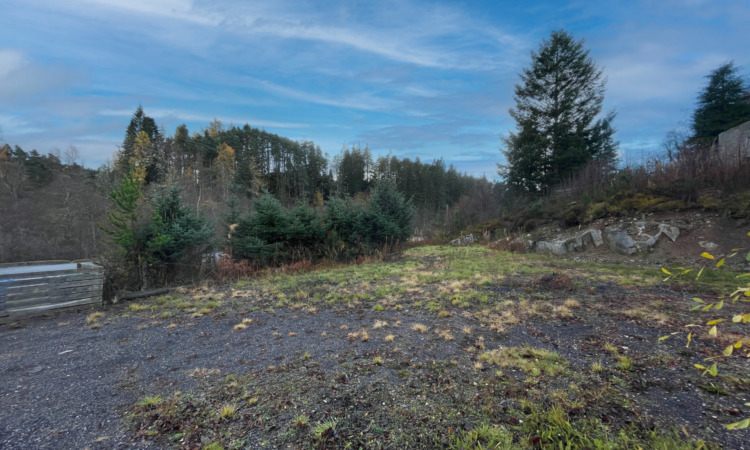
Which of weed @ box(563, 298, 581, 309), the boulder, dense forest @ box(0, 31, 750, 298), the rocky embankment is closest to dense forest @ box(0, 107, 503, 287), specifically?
dense forest @ box(0, 31, 750, 298)

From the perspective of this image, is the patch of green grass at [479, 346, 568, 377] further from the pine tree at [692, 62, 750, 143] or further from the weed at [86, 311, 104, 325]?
Result: the pine tree at [692, 62, 750, 143]

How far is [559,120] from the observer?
1697 cm

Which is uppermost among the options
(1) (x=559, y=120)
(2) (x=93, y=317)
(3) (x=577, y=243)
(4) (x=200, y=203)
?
(1) (x=559, y=120)

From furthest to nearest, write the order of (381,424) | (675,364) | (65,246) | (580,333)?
(65,246) → (580,333) → (675,364) → (381,424)

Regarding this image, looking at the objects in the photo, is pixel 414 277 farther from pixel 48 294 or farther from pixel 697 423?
pixel 48 294

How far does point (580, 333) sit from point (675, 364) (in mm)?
1005

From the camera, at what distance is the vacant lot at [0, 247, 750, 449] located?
2486 mm

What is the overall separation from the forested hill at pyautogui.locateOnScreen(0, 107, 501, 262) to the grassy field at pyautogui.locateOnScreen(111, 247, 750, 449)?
6074mm

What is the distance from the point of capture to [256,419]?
2.70 metres

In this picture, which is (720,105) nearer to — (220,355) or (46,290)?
(220,355)

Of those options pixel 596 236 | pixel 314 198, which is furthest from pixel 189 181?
pixel 596 236

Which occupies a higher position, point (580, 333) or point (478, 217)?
point (478, 217)

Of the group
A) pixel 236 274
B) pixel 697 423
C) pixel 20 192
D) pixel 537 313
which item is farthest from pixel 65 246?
pixel 697 423

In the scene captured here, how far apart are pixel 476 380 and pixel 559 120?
1795 cm
